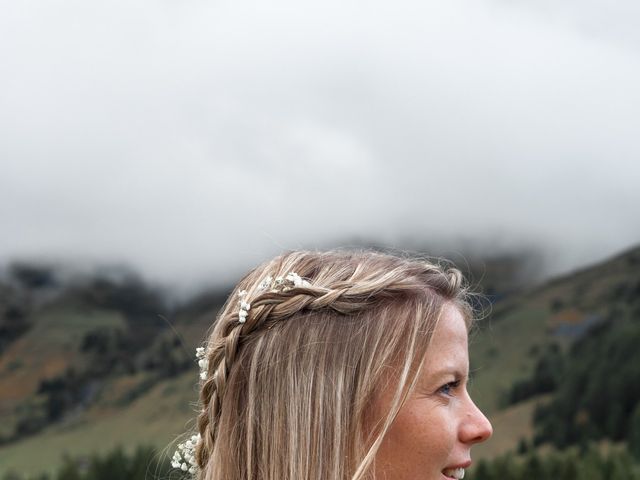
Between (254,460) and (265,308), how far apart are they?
639 millimetres

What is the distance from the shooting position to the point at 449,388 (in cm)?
377

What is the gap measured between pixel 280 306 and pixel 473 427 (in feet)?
3.08

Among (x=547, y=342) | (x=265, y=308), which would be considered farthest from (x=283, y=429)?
(x=547, y=342)

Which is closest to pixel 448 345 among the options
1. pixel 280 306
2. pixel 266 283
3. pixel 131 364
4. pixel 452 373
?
pixel 452 373

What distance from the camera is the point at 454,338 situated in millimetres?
3865

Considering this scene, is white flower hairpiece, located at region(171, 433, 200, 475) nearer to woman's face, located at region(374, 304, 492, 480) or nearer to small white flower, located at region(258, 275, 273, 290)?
small white flower, located at region(258, 275, 273, 290)

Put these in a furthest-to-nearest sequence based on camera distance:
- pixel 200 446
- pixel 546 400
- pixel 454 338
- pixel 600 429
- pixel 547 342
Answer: pixel 547 342
pixel 546 400
pixel 600 429
pixel 200 446
pixel 454 338

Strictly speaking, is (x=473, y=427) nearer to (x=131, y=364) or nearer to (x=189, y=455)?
(x=189, y=455)

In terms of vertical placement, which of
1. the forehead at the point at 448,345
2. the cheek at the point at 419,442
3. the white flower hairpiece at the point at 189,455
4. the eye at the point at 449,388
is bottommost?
the white flower hairpiece at the point at 189,455

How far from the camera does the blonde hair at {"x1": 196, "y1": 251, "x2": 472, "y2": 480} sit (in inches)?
144

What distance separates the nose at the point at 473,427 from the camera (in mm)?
3646

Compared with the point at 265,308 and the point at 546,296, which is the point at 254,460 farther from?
the point at 546,296

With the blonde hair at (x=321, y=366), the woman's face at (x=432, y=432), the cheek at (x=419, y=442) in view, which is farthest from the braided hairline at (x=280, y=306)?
the cheek at (x=419, y=442)

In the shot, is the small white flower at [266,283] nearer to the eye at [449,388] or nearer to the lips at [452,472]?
the eye at [449,388]
